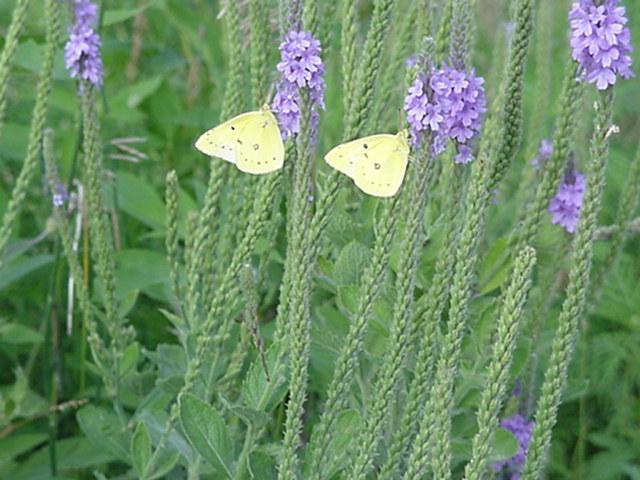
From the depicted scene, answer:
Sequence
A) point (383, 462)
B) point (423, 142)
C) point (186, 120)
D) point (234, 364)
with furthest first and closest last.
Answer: point (186, 120), point (234, 364), point (383, 462), point (423, 142)

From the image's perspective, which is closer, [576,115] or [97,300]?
[576,115]

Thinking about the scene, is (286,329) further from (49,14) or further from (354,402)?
(49,14)

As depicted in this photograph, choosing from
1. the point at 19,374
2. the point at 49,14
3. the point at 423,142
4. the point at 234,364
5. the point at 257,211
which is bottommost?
the point at 19,374

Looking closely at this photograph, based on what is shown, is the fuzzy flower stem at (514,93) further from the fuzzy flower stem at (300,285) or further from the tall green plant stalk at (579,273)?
the fuzzy flower stem at (300,285)

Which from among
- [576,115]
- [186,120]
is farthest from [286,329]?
[186,120]

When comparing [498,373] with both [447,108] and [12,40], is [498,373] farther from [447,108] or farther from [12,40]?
[12,40]

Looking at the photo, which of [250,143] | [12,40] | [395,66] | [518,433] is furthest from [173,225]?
[518,433]

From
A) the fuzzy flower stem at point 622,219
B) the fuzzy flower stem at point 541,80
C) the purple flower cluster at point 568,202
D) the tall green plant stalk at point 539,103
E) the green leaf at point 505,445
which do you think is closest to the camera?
the green leaf at point 505,445

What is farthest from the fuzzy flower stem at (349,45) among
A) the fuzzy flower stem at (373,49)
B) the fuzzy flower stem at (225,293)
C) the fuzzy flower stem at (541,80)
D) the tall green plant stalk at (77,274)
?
the fuzzy flower stem at (541,80)
